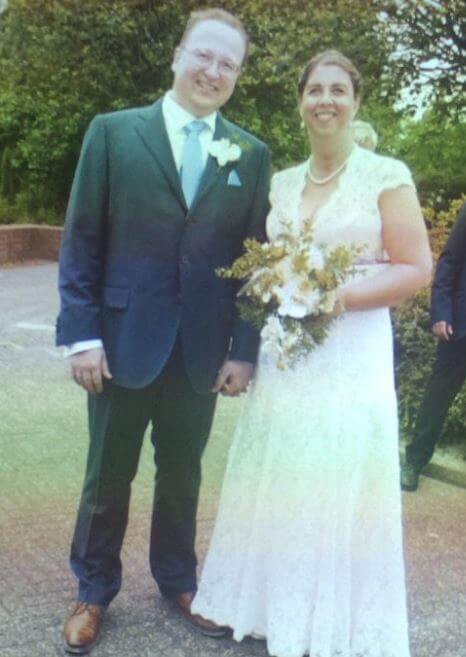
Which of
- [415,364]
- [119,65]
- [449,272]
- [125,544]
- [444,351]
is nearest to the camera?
[125,544]

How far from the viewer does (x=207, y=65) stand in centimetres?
371

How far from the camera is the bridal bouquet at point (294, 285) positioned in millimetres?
3457

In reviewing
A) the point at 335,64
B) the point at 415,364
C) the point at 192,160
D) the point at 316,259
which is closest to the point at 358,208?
the point at 316,259

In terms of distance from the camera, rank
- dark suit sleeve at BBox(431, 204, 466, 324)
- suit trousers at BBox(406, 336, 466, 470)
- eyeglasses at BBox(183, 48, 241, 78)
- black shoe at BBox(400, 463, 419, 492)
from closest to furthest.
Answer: eyeglasses at BBox(183, 48, 241, 78)
dark suit sleeve at BBox(431, 204, 466, 324)
suit trousers at BBox(406, 336, 466, 470)
black shoe at BBox(400, 463, 419, 492)

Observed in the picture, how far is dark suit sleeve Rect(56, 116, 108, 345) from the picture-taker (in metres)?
3.69

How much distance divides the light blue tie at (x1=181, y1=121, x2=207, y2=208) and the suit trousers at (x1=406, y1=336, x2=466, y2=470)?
262 centimetres

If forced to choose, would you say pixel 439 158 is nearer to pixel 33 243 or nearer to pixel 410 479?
pixel 33 243

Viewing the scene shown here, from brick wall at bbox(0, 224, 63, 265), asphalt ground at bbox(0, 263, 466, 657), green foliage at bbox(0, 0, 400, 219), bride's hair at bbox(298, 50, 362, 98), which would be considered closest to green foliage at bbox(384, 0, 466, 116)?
green foliage at bbox(0, 0, 400, 219)

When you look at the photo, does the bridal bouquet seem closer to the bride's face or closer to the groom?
the groom

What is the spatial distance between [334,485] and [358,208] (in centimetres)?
105

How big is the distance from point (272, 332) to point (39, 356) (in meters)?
6.13

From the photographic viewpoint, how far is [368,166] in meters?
3.68

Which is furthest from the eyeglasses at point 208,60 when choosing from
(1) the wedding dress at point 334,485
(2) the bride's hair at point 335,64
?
(1) the wedding dress at point 334,485

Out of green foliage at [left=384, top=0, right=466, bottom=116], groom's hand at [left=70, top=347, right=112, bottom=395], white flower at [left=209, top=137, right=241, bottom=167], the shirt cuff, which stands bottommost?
groom's hand at [left=70, top=347, right=112, bottom=395]
